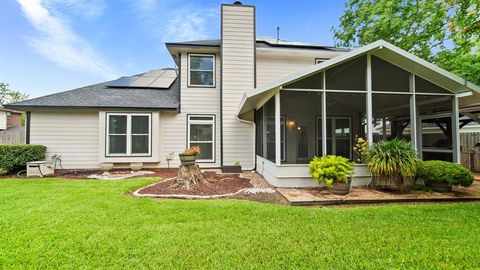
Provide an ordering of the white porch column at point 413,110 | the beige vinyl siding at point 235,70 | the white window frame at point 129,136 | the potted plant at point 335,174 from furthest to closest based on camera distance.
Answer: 1. the beige vinyl siding at point 235,70
2. the white window frame at point 129,136
3. the white porch column at point 413,110
4. the potted plant at point 335,174

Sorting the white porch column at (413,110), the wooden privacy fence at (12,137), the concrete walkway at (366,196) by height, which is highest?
the white porch column at (413,110)

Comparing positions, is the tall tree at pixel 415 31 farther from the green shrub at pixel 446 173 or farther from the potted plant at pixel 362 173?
the potted plant at pixel 362 173

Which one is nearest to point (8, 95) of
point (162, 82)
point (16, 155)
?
point (16, 155)

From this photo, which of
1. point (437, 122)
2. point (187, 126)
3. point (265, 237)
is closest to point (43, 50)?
point (187, 126)

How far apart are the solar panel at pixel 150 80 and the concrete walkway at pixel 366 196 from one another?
27.1 ft

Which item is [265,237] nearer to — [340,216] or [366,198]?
[340,216]

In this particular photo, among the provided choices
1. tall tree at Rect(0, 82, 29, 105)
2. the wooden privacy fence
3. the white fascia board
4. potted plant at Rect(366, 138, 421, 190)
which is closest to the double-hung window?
potted plant at Rect(366, 138, 421, 190)

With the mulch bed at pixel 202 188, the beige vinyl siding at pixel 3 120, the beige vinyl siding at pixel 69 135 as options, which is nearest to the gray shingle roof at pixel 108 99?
the beige vinyl siding at pixel 69 135

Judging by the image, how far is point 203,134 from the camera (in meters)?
9.95

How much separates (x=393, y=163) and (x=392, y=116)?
19.5 ft

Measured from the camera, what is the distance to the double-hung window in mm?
9867

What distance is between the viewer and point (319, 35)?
65.2 feet

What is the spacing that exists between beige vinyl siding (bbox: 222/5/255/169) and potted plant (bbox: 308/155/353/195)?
183 inches

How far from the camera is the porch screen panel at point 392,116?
7930 millimetres
